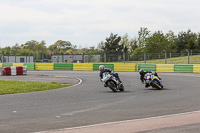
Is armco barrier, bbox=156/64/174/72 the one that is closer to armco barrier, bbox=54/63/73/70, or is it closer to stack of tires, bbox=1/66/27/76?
armco barrier, bbox=54/63/73/70

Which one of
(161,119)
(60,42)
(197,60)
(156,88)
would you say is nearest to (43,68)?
(197,60)

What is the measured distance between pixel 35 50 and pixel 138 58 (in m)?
112

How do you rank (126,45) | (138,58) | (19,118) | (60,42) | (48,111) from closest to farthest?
1. (19,118)
2. (48,111)
3. (138,58)
4. (126,45)
5. (60,42)

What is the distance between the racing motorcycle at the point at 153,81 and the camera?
15.2 m

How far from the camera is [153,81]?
600 inches

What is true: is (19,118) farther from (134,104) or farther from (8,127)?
(134,104)

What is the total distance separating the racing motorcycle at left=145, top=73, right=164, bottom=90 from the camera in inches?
599

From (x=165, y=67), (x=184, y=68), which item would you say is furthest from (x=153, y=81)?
(x=165, y=67)

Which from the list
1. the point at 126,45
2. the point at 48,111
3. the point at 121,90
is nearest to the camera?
the point at 48,111

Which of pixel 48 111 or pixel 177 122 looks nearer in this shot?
pixel 177 122

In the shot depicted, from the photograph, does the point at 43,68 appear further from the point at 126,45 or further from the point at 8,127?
the point at 126,45

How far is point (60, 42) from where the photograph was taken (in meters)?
142

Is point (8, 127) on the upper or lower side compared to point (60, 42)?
lower

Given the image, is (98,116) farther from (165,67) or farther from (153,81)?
(165,67)
